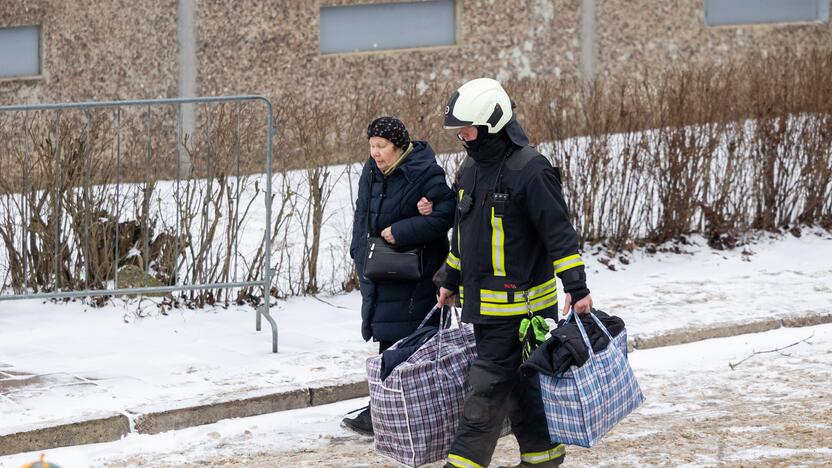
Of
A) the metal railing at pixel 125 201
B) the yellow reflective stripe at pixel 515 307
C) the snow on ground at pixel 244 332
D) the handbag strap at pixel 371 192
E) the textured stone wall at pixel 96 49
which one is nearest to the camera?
the yellow reflective stripe at pixel 515 307

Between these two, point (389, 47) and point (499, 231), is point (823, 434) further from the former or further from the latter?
point (389, 47)

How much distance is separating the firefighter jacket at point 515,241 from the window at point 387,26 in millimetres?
8314

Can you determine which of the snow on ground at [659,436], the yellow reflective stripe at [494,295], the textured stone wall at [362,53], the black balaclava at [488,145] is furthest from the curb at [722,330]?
the textured stone wall at [362,53]

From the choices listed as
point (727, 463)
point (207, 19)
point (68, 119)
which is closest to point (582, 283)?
point (727, 463)

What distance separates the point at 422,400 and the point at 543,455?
1.97 ft

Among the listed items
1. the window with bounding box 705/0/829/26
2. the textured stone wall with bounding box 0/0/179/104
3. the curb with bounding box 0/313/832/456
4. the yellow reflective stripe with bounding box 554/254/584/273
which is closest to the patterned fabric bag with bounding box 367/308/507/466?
the yellow reflective stripe with bounding box 554/254/584/273

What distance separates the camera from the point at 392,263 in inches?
278

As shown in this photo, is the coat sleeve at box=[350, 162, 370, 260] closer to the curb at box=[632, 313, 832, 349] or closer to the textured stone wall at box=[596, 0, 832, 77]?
the curb at box=[632, 313, 832, 349]

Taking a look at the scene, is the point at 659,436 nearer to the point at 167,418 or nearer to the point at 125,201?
the point at 167,418

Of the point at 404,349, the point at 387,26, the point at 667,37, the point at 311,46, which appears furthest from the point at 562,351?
the point at 667,37

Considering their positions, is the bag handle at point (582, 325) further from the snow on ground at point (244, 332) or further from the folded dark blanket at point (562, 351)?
the snow on ground at point (244, 332)

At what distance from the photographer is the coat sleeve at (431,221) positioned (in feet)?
23.2

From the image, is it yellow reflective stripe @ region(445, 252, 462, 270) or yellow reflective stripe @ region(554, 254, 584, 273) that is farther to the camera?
yellow reflective stripe @ region(445, 252, 462, 270)

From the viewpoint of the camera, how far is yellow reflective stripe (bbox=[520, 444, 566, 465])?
6445mm
